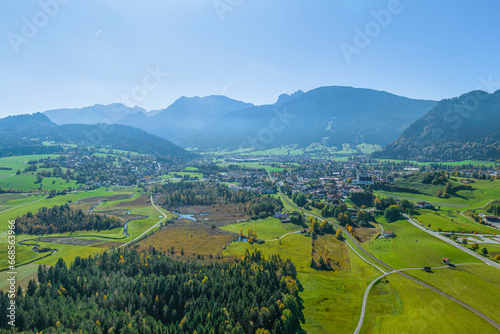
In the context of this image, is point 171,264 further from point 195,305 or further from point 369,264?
point 369,264

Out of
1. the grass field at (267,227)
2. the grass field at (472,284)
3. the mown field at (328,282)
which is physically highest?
the grass field at (472,284)

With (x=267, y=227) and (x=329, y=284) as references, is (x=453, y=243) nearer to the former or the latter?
(x=329, y=284)

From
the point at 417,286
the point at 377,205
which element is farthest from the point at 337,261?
the point at 377,205

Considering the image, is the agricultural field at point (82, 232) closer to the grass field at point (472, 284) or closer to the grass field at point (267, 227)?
the grass field at point (267, 227)

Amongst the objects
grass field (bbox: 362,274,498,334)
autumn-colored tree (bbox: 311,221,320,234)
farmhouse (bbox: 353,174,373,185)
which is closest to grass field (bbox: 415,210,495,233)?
autumn-colored tree (bbox: 311,221,320,234)

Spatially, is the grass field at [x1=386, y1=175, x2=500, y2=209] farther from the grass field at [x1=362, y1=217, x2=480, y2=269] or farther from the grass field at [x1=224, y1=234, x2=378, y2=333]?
the grass field at [x1=224, y1=234, x2=378, y2=333]

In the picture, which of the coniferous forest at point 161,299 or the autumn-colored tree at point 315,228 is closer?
the coniferous forest at point 161,299

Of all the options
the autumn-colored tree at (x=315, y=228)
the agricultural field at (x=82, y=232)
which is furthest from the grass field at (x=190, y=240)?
the autumn-colored tree at (x=315, y=228)

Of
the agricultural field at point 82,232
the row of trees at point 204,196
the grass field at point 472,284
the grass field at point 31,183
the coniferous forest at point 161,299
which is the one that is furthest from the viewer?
the grass field at point 31,183
